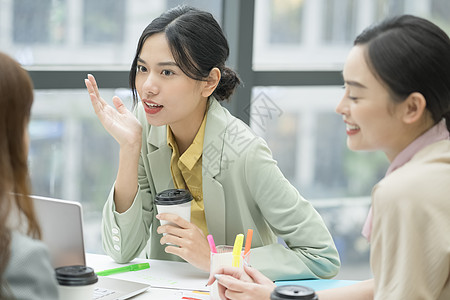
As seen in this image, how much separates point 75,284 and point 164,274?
19.6 inches

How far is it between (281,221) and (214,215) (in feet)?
0.67

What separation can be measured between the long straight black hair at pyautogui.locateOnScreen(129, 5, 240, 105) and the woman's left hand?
0.44 meters

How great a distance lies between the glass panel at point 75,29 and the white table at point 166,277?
1215 millimetres

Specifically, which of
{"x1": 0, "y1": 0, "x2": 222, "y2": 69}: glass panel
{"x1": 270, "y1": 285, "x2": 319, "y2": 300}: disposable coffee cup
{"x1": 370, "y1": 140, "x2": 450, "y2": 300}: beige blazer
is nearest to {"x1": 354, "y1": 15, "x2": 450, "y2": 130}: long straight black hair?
{"x1": 370, "y1": 140, "x2": 450, "y2": 300}: beige blazer

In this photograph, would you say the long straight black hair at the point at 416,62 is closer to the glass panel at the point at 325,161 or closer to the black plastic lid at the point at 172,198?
the black plastic lid at the point at 172,198

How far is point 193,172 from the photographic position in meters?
1.99

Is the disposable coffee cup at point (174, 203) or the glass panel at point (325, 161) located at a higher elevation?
the disposable coffee cup at point (174, 203)

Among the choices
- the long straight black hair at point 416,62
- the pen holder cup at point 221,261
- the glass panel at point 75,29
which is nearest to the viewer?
the long straight black hair at point 416,62

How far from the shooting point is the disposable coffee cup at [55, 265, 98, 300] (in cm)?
132

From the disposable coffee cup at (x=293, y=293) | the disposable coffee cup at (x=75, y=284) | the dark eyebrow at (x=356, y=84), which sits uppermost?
the dark eyebrow at (x=356, y=84)

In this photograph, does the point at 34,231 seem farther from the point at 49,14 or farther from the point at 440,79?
the point at 49,14

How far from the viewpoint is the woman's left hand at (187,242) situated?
1740mm

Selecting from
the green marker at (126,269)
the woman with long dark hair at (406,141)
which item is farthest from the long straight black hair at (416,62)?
the green marker at (126,269)

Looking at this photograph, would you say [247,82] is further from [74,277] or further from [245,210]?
[74,277]
